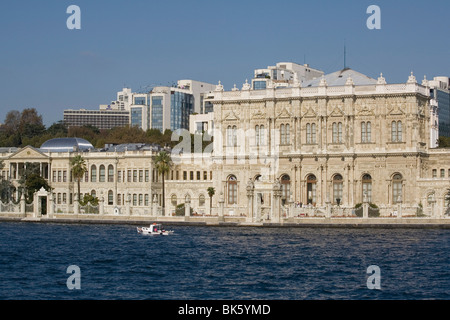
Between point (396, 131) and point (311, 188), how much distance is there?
8.95 meters

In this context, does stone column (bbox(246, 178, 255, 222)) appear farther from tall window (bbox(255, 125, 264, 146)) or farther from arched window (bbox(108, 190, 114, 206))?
arched window (bbox(108, 190, 114, 206))

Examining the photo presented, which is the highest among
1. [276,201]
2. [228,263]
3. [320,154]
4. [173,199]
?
[320,154]

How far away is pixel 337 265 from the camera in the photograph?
43.0 m

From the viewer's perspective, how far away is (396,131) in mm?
76188

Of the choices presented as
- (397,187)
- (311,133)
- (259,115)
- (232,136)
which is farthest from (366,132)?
(232,136)

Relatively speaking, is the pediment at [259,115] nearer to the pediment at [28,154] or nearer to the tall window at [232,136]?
the tall window at [232,136]

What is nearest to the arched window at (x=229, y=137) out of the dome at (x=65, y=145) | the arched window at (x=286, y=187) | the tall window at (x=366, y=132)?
the arched window at (x=286, y=187)

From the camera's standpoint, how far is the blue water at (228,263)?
34.6 m

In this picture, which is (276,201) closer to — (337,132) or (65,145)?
(337,132)

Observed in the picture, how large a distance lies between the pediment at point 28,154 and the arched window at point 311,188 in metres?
30.2

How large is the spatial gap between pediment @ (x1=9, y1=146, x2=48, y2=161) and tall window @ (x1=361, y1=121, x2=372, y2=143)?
35.1m

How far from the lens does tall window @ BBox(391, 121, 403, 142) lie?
76062 mm

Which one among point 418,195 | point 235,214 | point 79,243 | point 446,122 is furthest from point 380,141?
point 446,122
